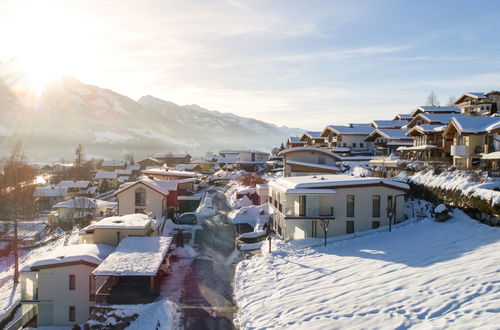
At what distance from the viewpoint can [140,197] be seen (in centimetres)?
3753

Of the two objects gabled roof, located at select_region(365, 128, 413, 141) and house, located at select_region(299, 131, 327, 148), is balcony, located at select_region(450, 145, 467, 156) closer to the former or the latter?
gabled roof, located at select_region(365, 128, 413, 141)

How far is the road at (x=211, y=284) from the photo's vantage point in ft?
58.2

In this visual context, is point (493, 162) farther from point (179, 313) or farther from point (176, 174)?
point (176, 174)

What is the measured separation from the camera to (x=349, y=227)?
87.1 ft

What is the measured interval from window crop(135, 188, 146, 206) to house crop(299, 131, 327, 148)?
136 ft

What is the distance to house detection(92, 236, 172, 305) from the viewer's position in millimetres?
19250

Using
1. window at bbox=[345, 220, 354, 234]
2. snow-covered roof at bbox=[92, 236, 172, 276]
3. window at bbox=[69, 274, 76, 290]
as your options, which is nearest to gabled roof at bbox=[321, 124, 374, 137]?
window at bbox=[345, 220, 354, 234]

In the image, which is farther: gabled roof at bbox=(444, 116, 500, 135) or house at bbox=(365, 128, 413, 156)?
house at bbox=(365, 128, 413, 156)

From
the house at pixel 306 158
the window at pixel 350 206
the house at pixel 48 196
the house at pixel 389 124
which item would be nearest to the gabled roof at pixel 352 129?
the house at pixel 389 124

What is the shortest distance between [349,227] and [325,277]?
27.5 ft

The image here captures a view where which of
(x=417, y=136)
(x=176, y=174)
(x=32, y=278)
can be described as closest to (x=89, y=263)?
(x=32, y=278)

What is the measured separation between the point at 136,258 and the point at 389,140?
139 feet

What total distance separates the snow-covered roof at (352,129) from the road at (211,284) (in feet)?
115

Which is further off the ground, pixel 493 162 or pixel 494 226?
pixel 493 162
